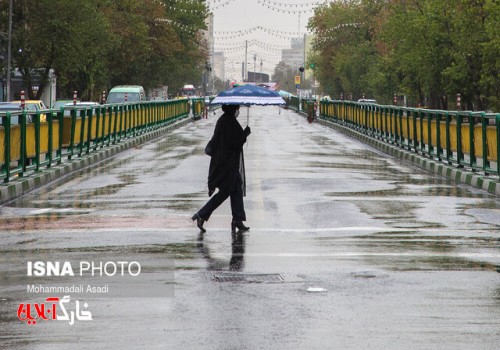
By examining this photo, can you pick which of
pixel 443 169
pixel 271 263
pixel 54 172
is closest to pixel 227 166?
pixel 271 263

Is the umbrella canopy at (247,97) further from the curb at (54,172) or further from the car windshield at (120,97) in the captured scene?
the car windshield at (120,97)

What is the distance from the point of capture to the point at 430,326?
30.4 ft

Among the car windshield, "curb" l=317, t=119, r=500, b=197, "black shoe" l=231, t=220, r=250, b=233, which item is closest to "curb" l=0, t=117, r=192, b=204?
A: "black shoe" l=231, t=220, r=250, b=233

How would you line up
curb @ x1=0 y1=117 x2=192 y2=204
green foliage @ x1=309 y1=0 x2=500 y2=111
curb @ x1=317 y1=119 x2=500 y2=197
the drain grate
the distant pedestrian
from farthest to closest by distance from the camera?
1. green foliage @ x1=309 y1=0 x2=500 y2=111
2. curb @ x1=317 y1=119 x2=500 y2=197
3. curb @ x1=0 y1=117 x2=192 y2=204
4. the distant pedestrian
5. the drain grate

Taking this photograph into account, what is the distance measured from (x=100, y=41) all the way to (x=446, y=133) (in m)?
46.2

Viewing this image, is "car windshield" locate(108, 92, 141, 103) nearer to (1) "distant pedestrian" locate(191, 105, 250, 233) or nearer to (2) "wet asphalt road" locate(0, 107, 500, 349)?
(2) "wet asphalt road" locate(0, 107, 500, 349)

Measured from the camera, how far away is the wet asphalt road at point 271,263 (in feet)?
29.6

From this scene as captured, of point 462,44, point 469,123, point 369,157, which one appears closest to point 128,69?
point 462,44

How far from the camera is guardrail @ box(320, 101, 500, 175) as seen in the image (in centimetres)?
2452

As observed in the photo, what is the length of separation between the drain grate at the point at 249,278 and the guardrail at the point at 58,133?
11.1 meters

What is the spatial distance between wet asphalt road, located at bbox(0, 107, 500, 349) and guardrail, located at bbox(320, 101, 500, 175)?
105 cm

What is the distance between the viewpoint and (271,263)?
12953 millimetres

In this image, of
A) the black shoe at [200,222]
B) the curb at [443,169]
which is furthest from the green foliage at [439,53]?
the black shoe at [200,222]

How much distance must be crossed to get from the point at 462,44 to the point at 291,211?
44180mm
